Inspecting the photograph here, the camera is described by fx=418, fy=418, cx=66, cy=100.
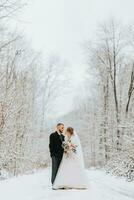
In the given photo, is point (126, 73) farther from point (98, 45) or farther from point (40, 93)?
point (40, 93)

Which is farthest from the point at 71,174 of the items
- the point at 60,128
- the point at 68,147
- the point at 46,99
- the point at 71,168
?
the point at 46,99

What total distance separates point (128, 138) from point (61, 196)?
10486mm

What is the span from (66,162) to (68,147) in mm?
503

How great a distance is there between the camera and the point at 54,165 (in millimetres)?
13648

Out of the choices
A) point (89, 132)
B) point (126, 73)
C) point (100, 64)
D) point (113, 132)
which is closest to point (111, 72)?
point (100, 64)

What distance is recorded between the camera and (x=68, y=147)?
13.6 meters

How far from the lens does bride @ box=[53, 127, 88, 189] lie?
12.9 m

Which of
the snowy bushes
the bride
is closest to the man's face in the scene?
the bride

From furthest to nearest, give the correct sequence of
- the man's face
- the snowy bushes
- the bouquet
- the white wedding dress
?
1. the snowy bushes
2. the man's face
3. the bouquet
4. the white wedding dress

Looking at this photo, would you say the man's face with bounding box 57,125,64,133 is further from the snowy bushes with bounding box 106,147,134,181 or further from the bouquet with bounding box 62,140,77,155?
the snowy bushes with bounding box 106,147,134,181

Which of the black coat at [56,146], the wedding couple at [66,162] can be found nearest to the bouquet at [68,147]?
the wedding couple at [66,162]

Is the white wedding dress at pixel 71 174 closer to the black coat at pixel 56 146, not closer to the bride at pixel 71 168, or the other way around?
the bride at pixel 71 168

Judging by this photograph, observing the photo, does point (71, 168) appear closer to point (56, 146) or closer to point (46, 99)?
point (56, 146)

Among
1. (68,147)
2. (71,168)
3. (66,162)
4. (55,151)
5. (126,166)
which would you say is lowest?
(126,166)
